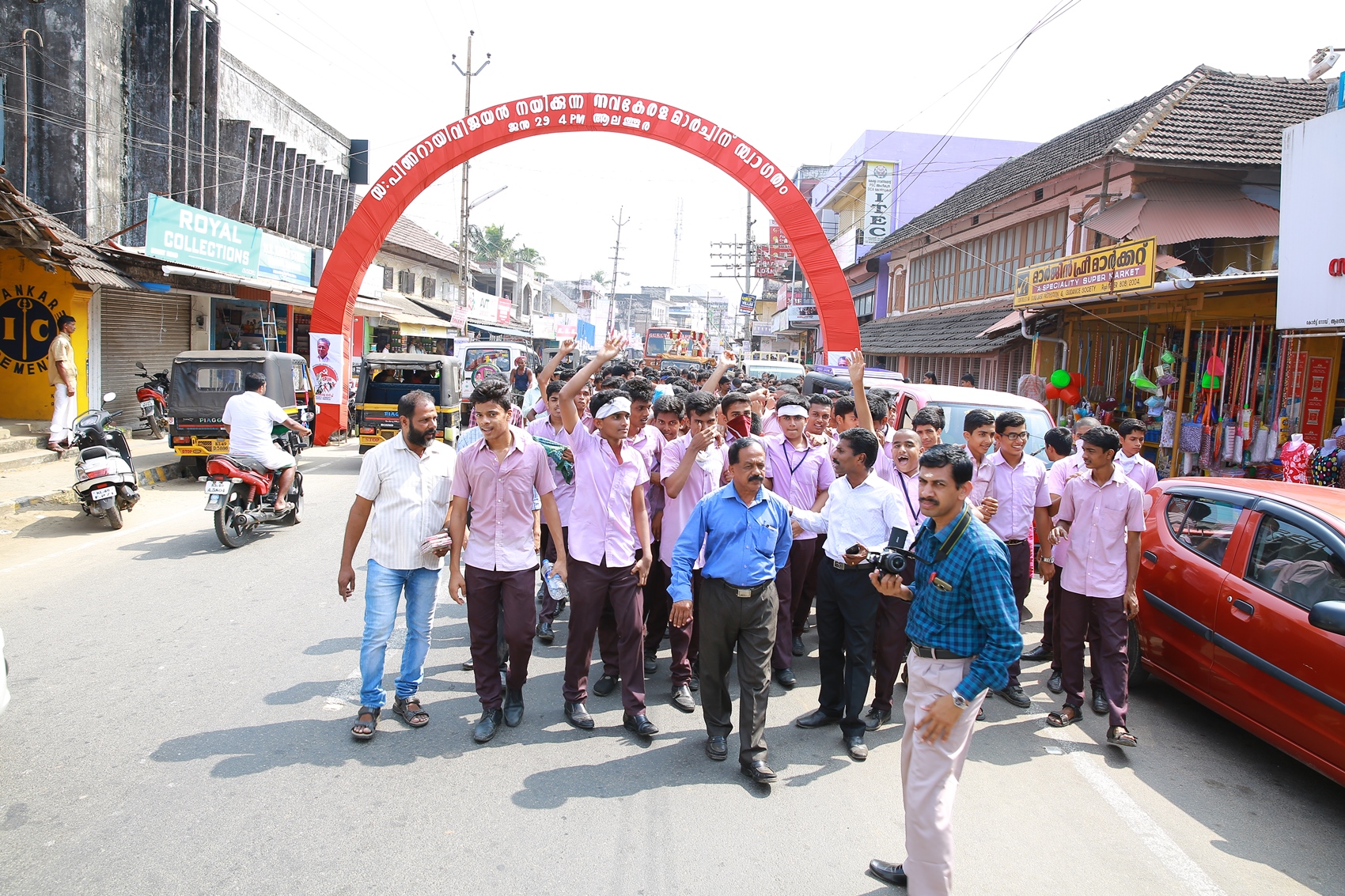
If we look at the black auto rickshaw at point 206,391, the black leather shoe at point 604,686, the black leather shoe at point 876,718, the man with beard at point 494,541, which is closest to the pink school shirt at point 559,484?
the man with beard at point 494,541

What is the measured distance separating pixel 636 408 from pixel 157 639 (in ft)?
11.7

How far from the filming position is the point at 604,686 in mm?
5199

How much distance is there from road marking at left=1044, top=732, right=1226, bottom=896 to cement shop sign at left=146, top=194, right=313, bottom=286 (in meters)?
14.4

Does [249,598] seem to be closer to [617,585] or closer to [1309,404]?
[617,585]

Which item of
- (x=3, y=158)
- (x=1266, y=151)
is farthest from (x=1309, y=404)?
(x=3, y=158)

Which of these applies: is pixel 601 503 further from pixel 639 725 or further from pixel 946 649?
pixel 946 649

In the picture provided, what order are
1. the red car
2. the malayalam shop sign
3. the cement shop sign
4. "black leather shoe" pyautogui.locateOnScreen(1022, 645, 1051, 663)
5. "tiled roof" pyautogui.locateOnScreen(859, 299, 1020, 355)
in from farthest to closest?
1. "tiled roof" pyautogui.locateOnScreen(859, 299, 1020, 355)
2. the cement shop sign
3. the malayalam shop sign
4. "black leather shoe" pyautogui.locateOnScreen(1022, 645, 1051, 663)
5. the red car

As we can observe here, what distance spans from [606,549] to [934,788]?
209 cm

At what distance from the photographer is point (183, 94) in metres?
17.2

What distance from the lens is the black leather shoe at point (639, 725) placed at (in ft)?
14.7

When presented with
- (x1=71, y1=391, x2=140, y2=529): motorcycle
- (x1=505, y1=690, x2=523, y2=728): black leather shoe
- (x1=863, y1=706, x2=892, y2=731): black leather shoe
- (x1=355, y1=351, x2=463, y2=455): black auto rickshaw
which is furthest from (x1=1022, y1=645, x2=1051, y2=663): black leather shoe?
(x1=355, y1=351, x2=463, y2=455): black auto rickshaw

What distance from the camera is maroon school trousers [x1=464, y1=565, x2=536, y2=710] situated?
4.46 m

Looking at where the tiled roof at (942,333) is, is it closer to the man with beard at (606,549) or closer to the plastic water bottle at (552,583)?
the plastic water bottle at (552,583)

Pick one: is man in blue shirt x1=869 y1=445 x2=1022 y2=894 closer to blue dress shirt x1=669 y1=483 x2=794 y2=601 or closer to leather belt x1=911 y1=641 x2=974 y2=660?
leather belt x1=911 y1=641 x2=974 y2=660
